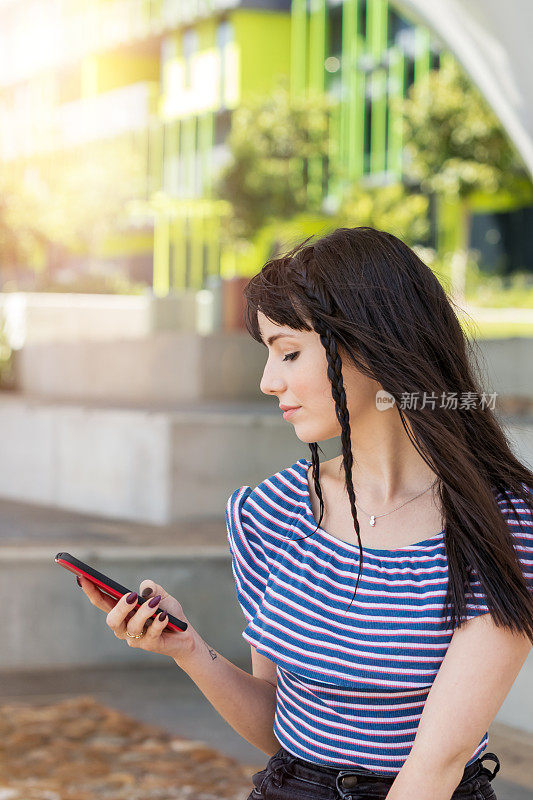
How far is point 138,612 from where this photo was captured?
1.55 meters

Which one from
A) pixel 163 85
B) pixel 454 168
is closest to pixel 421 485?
pixel 454 168

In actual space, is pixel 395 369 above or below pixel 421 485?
above

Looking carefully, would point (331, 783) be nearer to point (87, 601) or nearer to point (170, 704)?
point (170, 704)

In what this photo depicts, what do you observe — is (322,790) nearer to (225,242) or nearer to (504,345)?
(504,345)

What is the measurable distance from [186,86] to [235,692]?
3622cm

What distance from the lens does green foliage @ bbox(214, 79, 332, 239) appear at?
27.3 meters

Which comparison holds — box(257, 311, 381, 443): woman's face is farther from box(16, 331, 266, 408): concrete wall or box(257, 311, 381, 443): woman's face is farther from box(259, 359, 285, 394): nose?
box(16, 331, 266, 408): concrete wall

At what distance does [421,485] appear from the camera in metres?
1.65

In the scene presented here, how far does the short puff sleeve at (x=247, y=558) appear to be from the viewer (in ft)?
5.66

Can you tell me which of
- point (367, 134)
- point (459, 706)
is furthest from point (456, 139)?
point (459, 706)

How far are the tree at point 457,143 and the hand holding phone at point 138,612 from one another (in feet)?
63.5

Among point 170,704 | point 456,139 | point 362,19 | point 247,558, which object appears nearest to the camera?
point 247,558

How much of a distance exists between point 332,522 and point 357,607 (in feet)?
0.54

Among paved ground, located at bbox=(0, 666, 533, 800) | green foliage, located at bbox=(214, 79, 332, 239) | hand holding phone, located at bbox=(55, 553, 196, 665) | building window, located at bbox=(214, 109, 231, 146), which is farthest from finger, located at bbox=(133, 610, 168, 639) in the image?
building window, located at bbox=(214, 109, 231, 146)
